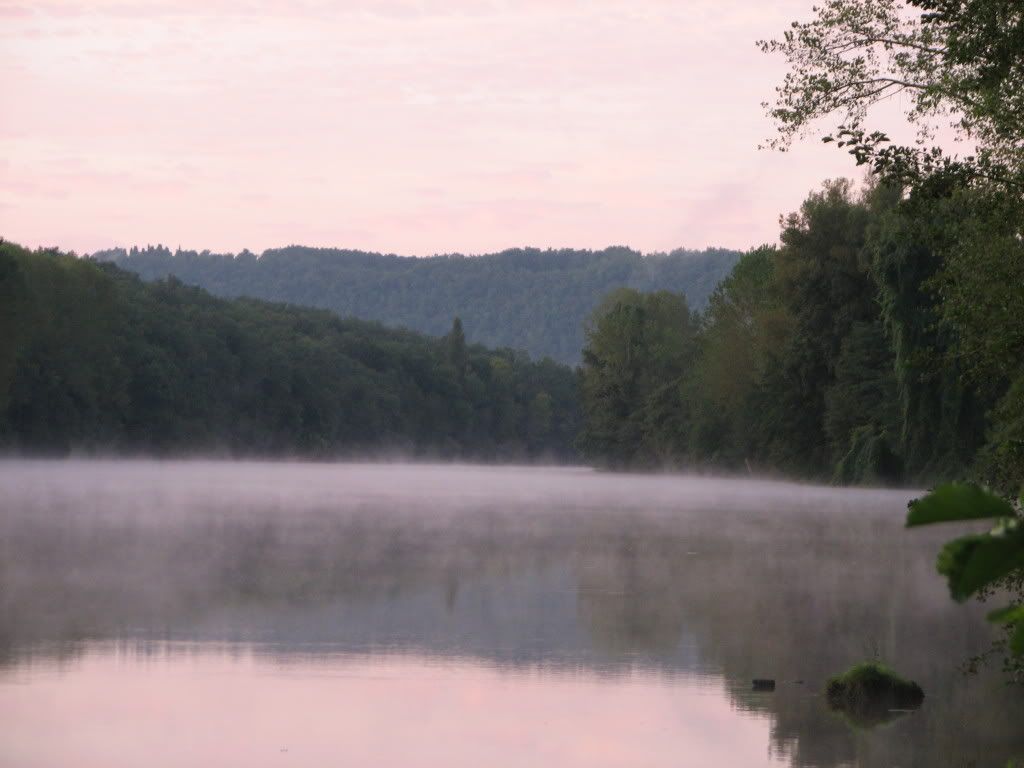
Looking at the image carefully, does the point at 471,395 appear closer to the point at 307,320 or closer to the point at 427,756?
the point at 307,320

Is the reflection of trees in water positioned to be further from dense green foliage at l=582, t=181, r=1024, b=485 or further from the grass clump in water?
dense green foliage at l=582, t=181, r=1024, b=485

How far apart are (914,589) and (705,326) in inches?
2903

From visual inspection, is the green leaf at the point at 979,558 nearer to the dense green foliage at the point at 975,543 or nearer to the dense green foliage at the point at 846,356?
the dense green foliage at the point at 975,543

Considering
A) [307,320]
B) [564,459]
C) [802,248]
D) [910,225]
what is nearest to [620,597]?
[910,225]

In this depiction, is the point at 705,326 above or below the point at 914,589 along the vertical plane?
above

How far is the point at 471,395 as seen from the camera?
18438 centimetres

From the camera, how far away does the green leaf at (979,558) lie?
8.82 ft

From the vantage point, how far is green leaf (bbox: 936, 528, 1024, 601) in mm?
2688

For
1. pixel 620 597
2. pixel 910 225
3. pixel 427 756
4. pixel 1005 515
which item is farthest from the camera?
pixel 620 597

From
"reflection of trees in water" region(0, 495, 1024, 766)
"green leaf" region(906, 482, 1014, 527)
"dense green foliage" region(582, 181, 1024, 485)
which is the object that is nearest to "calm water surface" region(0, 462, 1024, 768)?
"reflection of trees in water" region(0, 495, 1024, 766)

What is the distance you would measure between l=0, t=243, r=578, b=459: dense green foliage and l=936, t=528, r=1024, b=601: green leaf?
8381cm

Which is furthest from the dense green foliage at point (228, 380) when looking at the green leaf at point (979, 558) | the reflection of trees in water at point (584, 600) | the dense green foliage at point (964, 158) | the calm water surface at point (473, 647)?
the green leaf at point (979, 558)

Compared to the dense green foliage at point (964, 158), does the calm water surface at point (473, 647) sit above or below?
below

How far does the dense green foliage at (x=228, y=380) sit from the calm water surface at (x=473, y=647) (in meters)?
58.2
